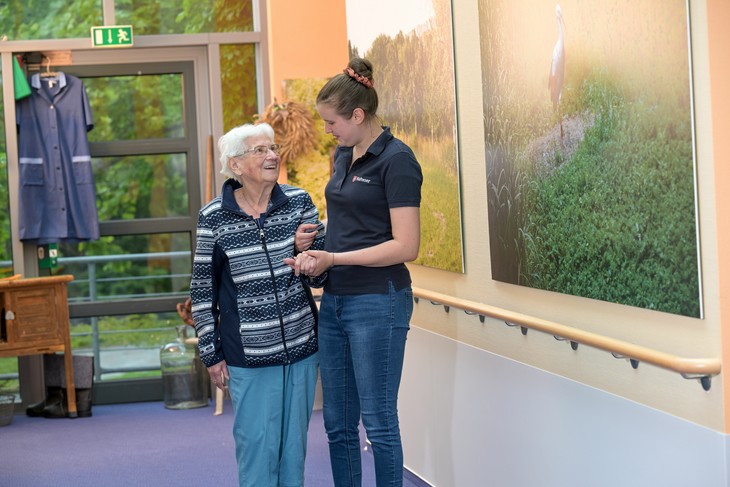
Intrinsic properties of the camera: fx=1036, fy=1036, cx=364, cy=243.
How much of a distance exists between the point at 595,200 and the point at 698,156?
437mm

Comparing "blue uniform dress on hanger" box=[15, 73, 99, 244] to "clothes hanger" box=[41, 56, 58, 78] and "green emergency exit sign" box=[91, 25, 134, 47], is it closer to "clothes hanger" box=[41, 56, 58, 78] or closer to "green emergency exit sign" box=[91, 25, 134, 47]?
"clothes hanger" box=[41, 56, 58, 78]

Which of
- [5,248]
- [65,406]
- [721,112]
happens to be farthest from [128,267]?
[721,112]

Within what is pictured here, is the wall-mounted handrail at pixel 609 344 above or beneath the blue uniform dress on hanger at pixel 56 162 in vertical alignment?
beneath

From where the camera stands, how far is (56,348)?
6273 mm

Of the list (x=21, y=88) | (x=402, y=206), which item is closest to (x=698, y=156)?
(x=402, y=206)

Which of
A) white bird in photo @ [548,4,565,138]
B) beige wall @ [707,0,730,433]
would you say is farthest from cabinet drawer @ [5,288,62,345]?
beige wall @ [707,0,730,433]

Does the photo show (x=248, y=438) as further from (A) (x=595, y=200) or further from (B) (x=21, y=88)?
(B) (x=21, y=88)

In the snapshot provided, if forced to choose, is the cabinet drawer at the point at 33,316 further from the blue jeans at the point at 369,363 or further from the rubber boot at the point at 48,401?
the blue jeans at the point at 369,363

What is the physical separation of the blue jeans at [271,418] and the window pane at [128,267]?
12.8 feet

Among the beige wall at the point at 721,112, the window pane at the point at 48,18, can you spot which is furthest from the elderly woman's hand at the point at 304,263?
the window pane at the point at 48,18

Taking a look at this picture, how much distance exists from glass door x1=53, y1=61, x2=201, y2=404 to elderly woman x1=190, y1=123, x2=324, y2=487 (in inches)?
153

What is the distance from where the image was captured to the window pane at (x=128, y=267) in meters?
6.92

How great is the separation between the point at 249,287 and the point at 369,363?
424 millimetres

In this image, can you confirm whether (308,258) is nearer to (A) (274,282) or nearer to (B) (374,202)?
(A) (274,282)
